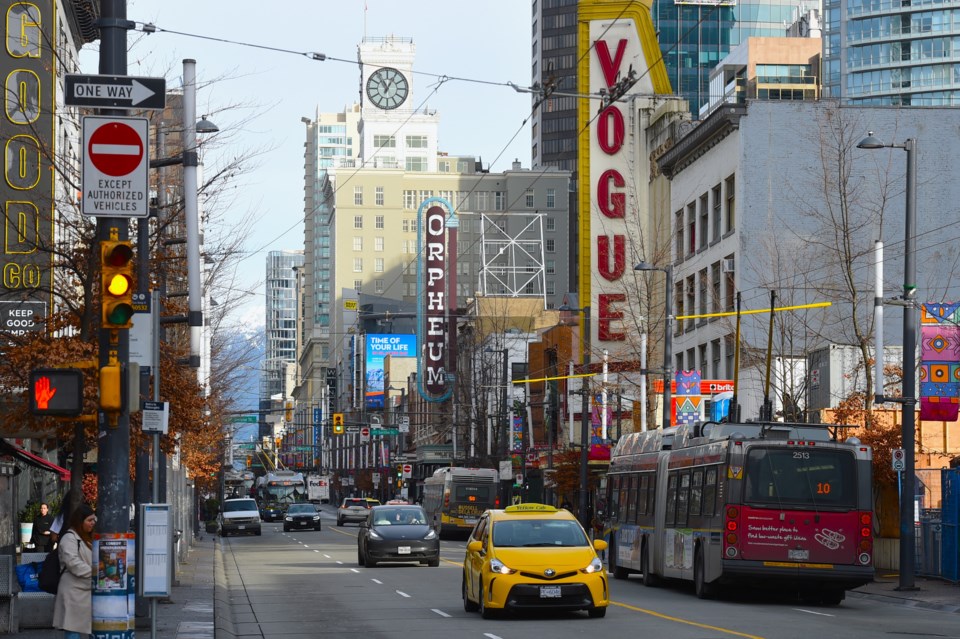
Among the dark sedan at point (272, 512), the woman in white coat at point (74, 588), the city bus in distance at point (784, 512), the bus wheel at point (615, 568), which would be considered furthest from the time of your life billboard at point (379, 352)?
the woman in white coat at point (74, 588)

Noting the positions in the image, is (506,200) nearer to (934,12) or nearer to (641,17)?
(934,12)

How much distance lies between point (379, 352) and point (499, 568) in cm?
14782

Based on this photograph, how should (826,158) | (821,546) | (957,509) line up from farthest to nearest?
1. (826,158)
2. (957,509)
3. (821,546)

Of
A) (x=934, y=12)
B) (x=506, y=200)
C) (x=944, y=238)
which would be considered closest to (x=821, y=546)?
(x=944, y=238)

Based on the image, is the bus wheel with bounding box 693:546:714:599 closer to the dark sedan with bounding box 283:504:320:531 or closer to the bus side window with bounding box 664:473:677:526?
the bus side window with bounding box 664:473:677:526

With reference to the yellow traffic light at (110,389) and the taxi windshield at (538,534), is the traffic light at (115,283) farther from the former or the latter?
the taxi windshield at (538,534)

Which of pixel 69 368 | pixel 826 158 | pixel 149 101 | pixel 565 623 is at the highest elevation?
pixel 826 158

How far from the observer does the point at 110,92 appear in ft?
47.9

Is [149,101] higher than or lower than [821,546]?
higher

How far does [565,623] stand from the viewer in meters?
21.2

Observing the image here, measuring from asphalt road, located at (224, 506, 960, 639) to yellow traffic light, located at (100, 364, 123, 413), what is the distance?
23.6ft

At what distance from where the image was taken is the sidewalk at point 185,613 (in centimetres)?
1992

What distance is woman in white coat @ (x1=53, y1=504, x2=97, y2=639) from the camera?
15.2 m

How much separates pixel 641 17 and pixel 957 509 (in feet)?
124
